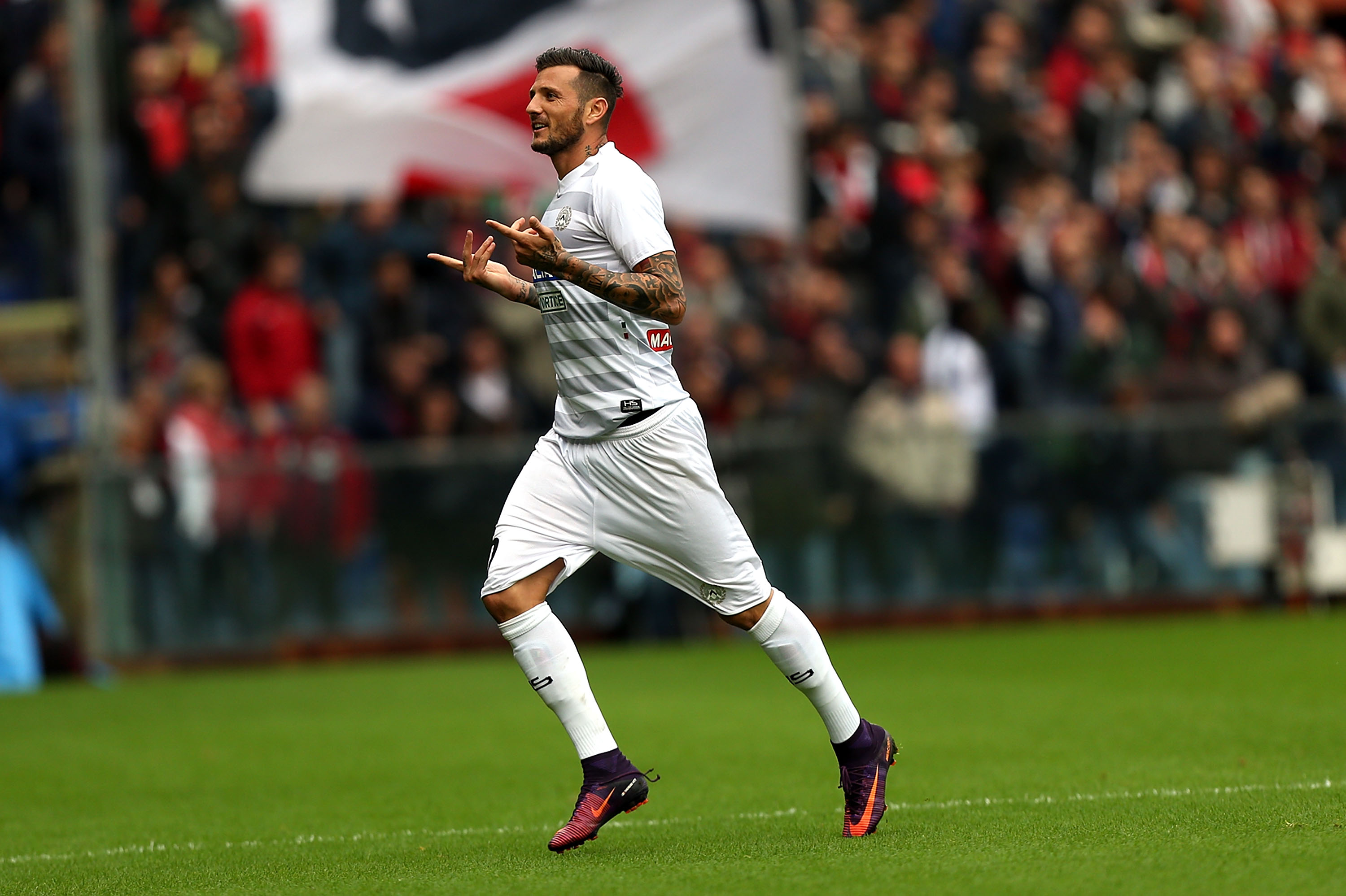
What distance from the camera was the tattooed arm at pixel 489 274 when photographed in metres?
6.07

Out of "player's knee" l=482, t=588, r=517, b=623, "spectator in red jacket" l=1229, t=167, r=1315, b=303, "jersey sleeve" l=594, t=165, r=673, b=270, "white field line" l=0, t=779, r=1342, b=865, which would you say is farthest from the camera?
"spectator in red jacket" l=1229, t=167, r=1315, b=303

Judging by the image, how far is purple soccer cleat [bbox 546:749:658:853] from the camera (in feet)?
19.9

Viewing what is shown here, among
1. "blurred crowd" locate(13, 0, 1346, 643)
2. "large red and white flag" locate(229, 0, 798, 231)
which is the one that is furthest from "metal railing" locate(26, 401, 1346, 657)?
"large red and white flag" locate(229, 0, 798, 231)

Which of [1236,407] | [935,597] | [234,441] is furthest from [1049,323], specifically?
[234,441]

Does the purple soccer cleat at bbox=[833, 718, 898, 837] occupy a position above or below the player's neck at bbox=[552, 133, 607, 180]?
below

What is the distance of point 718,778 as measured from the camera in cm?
817

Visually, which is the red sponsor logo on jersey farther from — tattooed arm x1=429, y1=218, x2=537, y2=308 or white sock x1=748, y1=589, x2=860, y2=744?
white sock x1=748, y1=589, x2=860, y2=744

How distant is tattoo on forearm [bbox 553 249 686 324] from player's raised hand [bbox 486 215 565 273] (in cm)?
2

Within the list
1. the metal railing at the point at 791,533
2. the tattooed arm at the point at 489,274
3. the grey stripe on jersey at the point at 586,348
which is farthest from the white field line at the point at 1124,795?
the metal railing at the point at 791,533

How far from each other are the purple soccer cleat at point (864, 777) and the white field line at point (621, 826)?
22.8 inches

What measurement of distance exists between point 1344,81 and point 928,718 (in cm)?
1487

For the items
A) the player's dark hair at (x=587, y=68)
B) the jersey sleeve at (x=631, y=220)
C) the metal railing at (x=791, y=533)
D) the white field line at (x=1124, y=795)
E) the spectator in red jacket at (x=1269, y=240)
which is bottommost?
the metal railing at (x=791, y=533)

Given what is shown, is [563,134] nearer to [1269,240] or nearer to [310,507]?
[310,507]

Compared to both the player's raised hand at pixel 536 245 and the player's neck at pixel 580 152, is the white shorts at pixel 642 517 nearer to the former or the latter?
the player's raised hand at pixel 536 245
